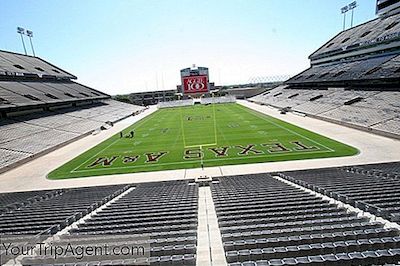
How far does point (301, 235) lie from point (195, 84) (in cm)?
2022

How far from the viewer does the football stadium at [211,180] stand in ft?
18.1

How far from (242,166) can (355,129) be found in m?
16.0

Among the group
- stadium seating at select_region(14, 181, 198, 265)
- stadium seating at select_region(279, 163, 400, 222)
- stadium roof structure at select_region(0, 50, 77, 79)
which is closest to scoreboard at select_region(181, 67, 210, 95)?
stadium seating at select_region(279, 163, 400, 222)

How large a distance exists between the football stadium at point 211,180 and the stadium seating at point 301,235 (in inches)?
1.0

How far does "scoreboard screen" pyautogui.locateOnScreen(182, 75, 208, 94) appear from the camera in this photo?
80.0 ft

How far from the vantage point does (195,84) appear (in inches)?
974

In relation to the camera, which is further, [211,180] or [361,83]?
[361,83]

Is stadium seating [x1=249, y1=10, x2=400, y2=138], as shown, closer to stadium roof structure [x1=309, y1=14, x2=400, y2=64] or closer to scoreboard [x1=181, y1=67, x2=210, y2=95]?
stadium roof structure [x1=309, y1=14, x2=400, y2=64]

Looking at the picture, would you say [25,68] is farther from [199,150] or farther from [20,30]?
[199,150]

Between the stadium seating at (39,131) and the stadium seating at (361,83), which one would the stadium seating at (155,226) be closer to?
the stadium seating at (39,131)

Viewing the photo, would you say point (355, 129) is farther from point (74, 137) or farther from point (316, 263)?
point (74, 137)

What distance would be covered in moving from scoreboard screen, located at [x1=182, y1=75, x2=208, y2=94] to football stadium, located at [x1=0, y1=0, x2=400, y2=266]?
92 mm

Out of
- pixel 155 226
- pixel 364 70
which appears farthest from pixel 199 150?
pixel 364 70

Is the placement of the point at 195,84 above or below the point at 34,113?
above
